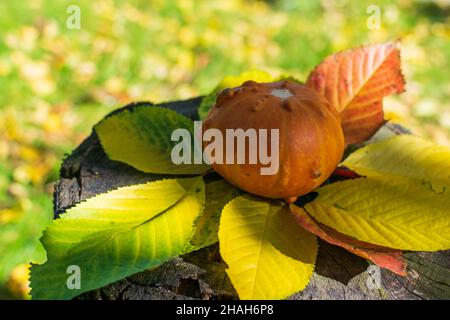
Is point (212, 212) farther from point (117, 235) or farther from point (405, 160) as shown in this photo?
point (405, 160)

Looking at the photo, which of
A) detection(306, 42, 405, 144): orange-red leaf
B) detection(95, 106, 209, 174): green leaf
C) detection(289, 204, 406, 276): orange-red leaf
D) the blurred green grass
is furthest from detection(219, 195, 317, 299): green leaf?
the blurred green grass

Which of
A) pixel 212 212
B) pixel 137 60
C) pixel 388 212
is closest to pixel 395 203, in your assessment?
pixel 388 212

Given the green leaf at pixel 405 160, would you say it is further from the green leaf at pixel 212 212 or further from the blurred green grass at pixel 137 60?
the blurred green grass at pixel 137 60

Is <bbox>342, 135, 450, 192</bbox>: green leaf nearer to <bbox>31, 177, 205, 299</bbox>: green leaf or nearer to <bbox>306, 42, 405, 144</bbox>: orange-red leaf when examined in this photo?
<bbox>306, 42, 405, 144</bbox>: orange-red leaf

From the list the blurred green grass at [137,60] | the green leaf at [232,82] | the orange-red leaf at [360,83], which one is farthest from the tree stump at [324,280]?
the blurred green grass at [137,60]

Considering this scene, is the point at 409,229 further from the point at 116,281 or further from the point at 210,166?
the point at 116,281

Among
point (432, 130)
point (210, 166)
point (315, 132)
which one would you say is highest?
point (315, 132)

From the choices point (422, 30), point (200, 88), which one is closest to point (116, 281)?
point (200, 88)
